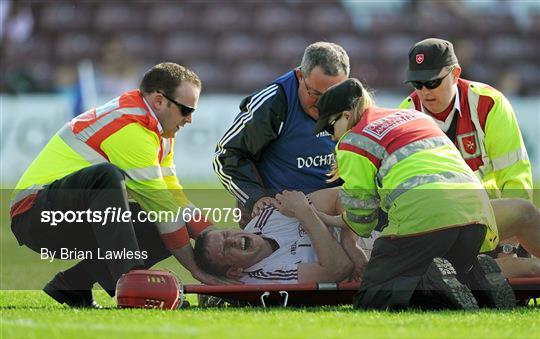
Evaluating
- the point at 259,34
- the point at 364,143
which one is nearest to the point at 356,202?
Answer: the point at 364,143

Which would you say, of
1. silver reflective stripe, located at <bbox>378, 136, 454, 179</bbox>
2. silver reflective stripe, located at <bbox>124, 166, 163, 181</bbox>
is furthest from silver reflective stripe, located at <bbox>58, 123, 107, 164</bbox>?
silver reflective stripe, located at <bbox>378, 136, 454, 179</bbox>

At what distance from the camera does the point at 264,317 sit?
565 cm

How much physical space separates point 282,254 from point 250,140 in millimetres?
991

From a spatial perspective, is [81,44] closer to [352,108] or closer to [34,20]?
[34,20]

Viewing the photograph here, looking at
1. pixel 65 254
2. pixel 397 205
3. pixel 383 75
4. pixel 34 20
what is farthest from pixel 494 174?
pixel 34 20

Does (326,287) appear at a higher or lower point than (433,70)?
lower

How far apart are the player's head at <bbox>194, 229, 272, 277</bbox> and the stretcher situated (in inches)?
8.6

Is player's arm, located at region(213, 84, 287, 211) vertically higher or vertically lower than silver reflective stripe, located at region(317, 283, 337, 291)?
higher

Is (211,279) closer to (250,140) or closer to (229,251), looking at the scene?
(229,251)

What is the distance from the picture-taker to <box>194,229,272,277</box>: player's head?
660 cm

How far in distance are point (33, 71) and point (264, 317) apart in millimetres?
15866

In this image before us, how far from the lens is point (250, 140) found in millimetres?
7324

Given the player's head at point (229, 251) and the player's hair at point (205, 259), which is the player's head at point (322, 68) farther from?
the player's hair at point (205, 259)

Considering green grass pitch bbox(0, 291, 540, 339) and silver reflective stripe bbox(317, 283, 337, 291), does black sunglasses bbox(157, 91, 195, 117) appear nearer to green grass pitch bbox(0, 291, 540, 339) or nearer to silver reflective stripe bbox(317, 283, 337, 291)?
green grass pitch bbox(0, 291, 540, 339)
